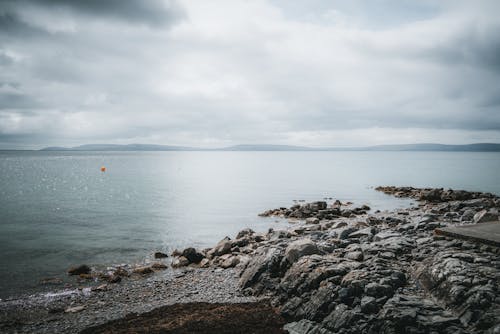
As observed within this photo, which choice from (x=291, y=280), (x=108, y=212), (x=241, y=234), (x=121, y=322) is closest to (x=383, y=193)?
(x=241, y=234)

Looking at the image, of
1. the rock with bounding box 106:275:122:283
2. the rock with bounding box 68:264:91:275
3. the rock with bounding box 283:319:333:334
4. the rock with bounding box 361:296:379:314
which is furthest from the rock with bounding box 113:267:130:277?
the rock with bounding box 361:296:379:314

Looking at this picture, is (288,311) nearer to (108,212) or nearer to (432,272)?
(432,272)

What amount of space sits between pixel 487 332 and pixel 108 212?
113 ft

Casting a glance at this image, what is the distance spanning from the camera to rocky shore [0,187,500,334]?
22.4 feet

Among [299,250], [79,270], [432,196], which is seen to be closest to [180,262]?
[79,270]

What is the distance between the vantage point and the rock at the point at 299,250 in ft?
35.7

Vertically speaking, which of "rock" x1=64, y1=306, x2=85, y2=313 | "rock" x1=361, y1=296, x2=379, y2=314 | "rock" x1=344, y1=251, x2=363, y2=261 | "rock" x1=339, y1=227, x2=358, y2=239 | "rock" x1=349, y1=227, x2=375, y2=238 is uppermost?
"rock" x1=344, y1=251, x2=363, y2=261

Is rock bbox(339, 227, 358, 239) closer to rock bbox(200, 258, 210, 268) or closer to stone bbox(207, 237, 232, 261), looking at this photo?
stone bbox(207, 237, 232, 261)

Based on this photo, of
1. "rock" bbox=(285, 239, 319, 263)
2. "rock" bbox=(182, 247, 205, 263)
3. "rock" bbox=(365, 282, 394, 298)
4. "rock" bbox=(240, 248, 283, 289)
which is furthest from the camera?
"rock" bbox=(182, 247, 205, 263)

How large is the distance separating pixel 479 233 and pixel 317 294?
19.1ft

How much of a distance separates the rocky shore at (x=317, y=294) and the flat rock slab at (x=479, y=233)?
0.25m

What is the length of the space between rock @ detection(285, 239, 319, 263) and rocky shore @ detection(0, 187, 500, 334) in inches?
1.4

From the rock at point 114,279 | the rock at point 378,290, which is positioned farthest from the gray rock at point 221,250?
the rock at point 378,290

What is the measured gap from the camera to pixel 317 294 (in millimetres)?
8664
